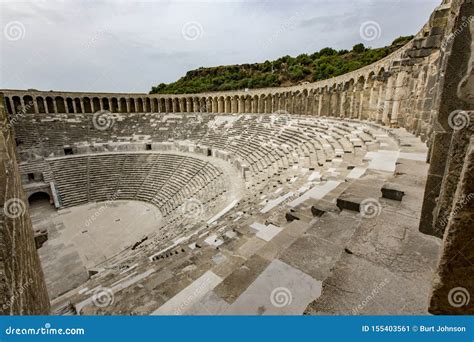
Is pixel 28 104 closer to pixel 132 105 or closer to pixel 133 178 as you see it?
pixel 132 105

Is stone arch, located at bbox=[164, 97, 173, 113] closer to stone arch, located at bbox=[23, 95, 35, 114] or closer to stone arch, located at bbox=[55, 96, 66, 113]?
stone arch, located at bbox=[55, 96, 66, 113]

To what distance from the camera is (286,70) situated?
1863 inches

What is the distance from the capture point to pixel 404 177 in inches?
163

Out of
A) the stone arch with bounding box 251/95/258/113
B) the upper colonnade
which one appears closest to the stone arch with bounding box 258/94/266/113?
the upper colonnade

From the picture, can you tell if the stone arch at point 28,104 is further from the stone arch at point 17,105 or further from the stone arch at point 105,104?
the stone arch at point 105,104

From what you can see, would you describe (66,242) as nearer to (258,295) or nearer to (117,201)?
(117,201)

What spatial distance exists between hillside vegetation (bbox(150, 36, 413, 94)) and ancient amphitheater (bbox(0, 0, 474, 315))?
19.1m

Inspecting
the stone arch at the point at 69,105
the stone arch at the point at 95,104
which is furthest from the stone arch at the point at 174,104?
the stone arch at the point at 69,105

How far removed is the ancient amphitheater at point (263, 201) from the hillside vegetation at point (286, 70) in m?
19.1

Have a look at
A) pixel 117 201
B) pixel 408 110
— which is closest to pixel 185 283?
pixel 408 110

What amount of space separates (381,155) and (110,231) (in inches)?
538

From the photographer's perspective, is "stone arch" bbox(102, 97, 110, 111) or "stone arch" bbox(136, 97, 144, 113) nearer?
"stone arch" bbox(102, 97, 110, 111)

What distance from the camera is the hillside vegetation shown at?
37.7 m

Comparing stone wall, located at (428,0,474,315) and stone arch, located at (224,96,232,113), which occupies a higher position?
stone arch, located at (224,96,232,113)
